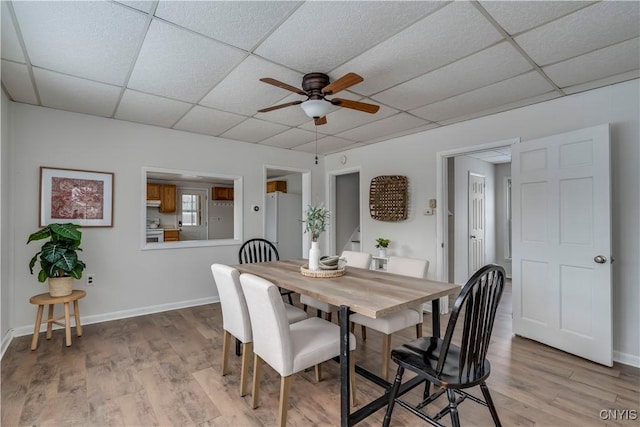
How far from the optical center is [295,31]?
6.13 ft

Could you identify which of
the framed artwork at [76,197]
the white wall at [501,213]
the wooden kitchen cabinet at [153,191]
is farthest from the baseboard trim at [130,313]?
the white wall at [501,213]

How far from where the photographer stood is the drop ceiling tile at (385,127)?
3.52 meters

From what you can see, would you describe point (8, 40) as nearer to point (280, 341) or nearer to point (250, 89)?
point (250, 89)

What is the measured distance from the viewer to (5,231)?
288 cm

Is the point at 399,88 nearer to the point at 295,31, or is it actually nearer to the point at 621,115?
the point at 295,31

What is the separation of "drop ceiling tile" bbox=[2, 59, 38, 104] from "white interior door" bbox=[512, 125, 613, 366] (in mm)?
4478

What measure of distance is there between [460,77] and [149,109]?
3.07 m

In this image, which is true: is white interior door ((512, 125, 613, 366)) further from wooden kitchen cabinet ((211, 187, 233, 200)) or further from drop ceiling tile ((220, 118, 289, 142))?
wooden kitchen cabinet ((211, 187, 233, 200))

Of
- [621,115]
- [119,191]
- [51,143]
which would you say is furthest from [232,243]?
[621,115]

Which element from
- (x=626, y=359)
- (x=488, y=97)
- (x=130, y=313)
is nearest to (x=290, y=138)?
(x=488, y=97)

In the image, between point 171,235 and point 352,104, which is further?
point 171,235

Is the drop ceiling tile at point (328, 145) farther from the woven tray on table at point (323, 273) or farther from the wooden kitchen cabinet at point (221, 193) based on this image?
the wooden kitchen cabinet at point (221, 193)

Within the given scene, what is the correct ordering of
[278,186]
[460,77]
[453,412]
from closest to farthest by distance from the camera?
[453,412]
[460,77]
[278,186]

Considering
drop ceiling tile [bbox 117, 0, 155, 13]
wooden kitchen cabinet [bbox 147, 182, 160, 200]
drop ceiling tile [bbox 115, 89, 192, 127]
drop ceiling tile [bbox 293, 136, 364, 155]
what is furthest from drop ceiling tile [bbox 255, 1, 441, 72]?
wooden kitchen cabinet [bbox 147, 182, 160, 200]
